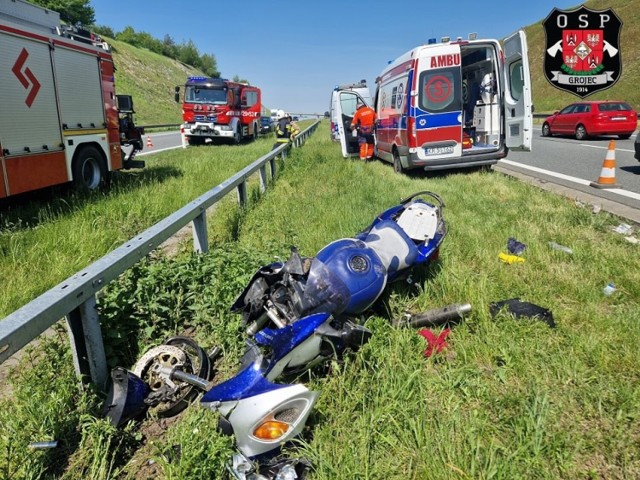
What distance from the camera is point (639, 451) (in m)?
1.92

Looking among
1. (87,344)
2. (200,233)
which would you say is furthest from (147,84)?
(87,344)

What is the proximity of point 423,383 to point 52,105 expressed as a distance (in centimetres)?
738

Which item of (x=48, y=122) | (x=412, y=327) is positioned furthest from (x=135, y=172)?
(x=412, y=327)

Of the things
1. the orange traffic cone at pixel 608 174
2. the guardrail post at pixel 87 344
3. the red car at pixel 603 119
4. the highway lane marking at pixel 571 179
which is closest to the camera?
the guardrail post at pixel 87 344

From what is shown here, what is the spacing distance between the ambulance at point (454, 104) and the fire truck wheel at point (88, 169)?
6101mm

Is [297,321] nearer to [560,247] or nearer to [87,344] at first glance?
[87,344]

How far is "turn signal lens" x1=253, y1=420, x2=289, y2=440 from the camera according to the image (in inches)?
69.7

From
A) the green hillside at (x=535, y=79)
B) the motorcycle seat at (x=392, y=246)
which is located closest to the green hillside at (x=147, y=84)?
the green hillside at (x=535, y=79)

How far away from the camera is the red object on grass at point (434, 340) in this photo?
2750 millimetres

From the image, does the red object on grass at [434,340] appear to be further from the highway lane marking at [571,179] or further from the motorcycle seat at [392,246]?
A: the highway lane marking at [571,179]

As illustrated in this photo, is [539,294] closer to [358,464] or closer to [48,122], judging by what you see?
[358,464]

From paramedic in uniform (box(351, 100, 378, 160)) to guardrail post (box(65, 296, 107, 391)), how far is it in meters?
11.2

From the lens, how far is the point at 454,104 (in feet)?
29.0

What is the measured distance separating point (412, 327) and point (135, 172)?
10093 millimetres
